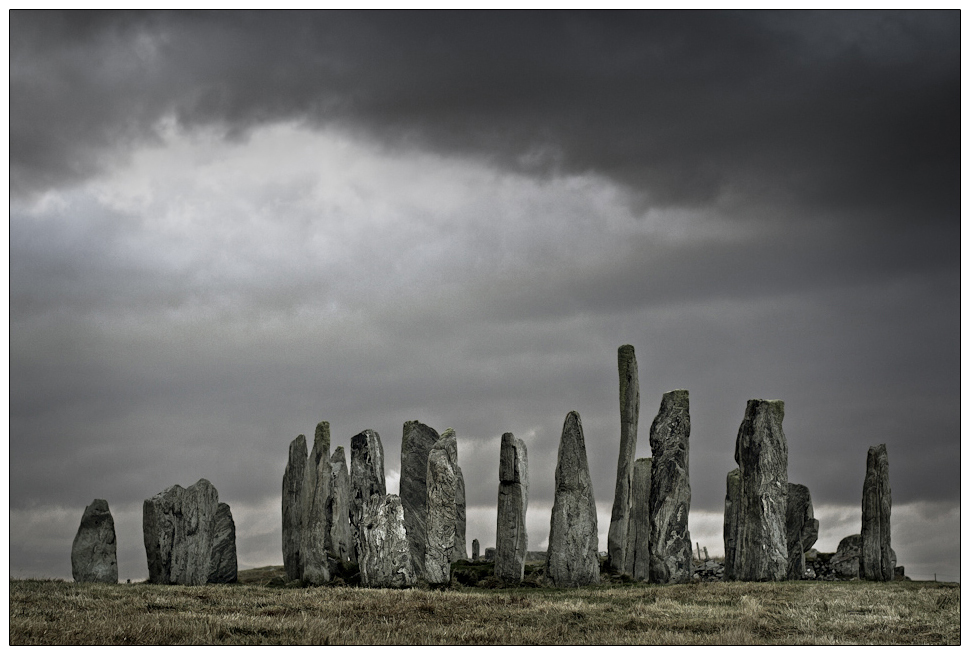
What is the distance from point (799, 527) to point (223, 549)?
62.5 feet

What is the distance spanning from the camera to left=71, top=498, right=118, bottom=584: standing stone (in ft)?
87.7

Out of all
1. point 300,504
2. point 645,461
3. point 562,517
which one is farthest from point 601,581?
point 300,504

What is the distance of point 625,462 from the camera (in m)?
31.8

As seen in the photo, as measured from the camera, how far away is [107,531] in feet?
89.4

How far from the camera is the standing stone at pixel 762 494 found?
27.9 metres

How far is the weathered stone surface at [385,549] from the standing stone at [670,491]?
7.41 meters

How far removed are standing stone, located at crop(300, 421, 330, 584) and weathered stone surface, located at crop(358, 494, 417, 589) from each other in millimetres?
3991

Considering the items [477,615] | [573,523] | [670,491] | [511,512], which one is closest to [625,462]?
[670,491]

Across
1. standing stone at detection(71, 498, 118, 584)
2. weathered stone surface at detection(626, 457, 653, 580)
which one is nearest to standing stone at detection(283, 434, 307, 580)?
standing stone at detection(71, 498, 118, 584)

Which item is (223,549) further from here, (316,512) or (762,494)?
(762,494)

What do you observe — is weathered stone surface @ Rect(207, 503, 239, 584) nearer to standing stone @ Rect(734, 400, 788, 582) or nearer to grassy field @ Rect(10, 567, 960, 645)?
grassy field @ Rect(10, 567, 960, 645)

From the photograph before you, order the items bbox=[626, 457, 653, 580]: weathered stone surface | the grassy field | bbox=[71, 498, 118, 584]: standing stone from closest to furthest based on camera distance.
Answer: the grassy field → bbox=[71, 498, 118, 584]: standing stone → bbox=[626, 457, 653, 580]: weathered stone surface

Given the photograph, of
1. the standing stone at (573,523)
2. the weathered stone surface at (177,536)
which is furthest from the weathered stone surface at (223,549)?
the standing stone at (573,523)

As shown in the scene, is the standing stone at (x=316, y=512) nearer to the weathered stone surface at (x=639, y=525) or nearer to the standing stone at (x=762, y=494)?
the weathered stone surface at (x=639, y=525)
